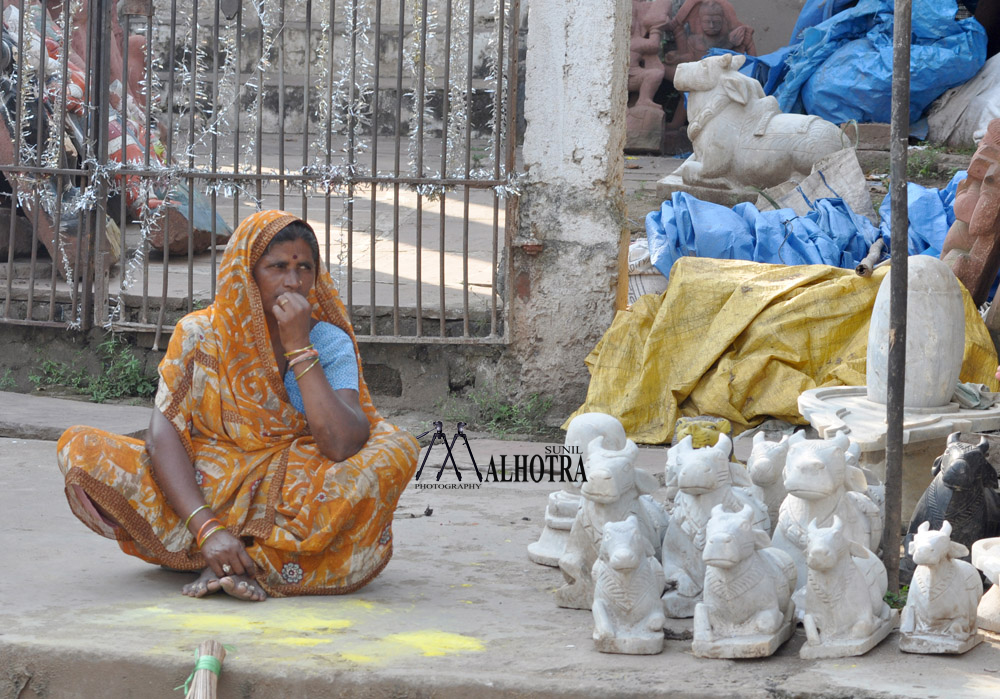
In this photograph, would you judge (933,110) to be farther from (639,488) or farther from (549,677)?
(549,677)

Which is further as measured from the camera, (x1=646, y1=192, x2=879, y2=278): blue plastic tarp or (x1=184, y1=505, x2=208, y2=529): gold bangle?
(x1=646, y1=192, x2=879, y2=278): blue plastic tarp

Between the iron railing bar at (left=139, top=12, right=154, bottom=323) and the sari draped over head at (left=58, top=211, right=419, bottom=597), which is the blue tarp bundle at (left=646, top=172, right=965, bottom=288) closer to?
the iron railing bar at (left=139, top=12, right=154, bottom=323)

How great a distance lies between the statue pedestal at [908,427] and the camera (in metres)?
3.95

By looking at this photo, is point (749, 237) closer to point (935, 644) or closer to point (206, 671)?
point (935, 644)

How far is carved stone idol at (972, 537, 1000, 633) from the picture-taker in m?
3.15

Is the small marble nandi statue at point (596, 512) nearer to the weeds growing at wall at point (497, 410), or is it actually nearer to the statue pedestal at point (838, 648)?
the statue pedestal at point (838, 648)

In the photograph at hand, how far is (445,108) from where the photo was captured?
574cm

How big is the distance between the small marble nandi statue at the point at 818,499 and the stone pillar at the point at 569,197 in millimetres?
2553

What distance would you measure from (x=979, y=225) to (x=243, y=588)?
3.60 metres

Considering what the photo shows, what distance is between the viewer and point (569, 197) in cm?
582

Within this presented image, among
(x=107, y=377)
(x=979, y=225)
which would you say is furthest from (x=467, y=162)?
(x=979, y=225)

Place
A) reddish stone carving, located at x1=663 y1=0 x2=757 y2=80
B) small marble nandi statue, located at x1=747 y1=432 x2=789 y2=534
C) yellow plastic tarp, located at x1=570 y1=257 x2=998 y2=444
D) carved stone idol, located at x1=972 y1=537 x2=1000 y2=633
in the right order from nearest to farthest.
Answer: carved stone idol, located at x1=972 y1=537 x2=1000 y2=633 < small marble nandi statue, located at x1=747 y1=432 x2=789 y2=534 < yellow plastic tarp, located at x1=570 y1=257 x2=998 y2=444 < reddish stone carving, located at x1=663 y1=0 x2=757 y2=80

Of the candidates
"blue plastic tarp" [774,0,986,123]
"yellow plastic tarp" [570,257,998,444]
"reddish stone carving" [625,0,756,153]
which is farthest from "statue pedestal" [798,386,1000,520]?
"reddish stone carving" [625,0,756,153]

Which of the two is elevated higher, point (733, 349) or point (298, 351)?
point (298, 351)
